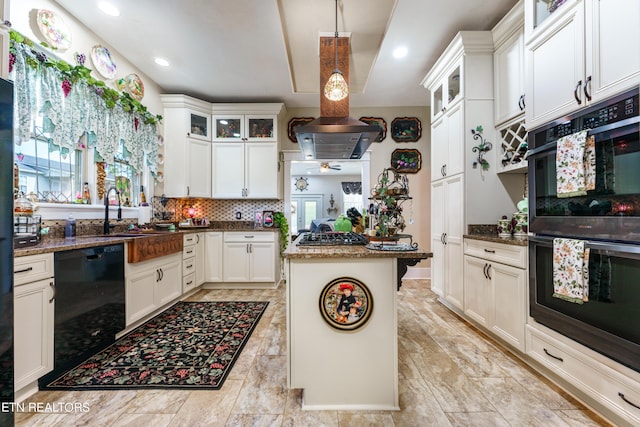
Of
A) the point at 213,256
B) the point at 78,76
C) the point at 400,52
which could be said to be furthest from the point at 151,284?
the point at 400,52

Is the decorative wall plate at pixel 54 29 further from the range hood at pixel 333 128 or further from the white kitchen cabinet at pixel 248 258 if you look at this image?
the white kitchen cabinet at pixel 248 258

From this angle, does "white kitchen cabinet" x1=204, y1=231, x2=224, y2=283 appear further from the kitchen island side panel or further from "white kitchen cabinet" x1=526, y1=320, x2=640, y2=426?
"white kitchen cabinet" x1=526, y1=320, x2=640, y2=426

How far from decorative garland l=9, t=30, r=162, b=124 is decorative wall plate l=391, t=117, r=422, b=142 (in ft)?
11.9

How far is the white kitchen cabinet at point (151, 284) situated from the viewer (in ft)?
8.29

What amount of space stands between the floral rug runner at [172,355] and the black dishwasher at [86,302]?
117 millimetres

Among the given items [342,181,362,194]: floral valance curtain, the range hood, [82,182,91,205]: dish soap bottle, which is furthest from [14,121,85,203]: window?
[342,181,362,194]: floral valance curtain

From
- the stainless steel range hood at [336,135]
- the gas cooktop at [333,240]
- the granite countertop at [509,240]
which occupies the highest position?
the stainless steel range hood at [336,135]

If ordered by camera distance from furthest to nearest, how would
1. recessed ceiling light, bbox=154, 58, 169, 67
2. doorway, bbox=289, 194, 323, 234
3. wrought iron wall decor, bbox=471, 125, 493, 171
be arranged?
doorway, bbox=289, 194, 323, 234 < recessed ceiling light, bbox=154, 58, 169, 67 < wrought iron wall decor, bbox=471, 125, 493, 171

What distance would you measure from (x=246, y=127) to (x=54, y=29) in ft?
7.54

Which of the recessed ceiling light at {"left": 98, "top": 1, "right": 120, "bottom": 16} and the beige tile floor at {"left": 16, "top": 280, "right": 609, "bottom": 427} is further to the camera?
the recessed ceiling light at {"left": 98, "top": 1, "right": 120, "bottom": 16}

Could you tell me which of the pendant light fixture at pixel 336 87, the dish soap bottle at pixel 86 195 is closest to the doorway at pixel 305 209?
the dish soap bottle at pixel 86 195

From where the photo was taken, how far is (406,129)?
4738 mm

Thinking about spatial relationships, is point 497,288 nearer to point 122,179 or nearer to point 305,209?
point 122,179

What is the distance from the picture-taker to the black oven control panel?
1356mm
